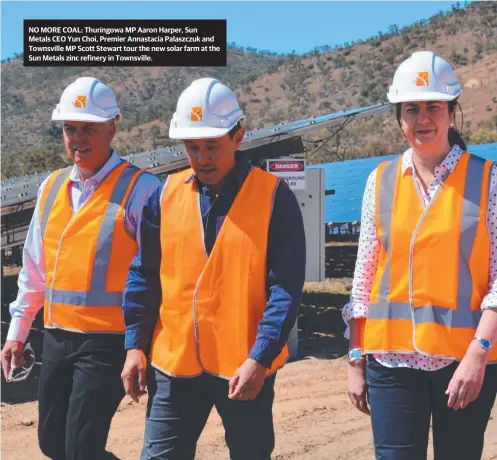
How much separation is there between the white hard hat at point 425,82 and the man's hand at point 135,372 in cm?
137

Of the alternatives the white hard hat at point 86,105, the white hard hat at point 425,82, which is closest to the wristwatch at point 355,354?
the white hard hat at point 425,82

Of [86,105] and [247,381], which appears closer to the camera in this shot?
[247,381]

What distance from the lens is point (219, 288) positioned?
3.01m

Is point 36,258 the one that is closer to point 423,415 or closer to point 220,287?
point 220,287

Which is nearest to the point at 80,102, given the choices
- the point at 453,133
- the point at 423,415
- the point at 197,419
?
the point at 197,419

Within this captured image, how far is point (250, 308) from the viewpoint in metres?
3.02

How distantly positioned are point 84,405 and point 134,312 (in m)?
0.64

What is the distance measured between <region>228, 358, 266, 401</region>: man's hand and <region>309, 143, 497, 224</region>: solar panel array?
9.93 m

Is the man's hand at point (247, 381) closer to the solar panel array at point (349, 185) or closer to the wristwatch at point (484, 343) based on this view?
the wristwatch at point (484, 343)

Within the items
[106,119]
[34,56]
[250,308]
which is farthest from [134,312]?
[34,56]

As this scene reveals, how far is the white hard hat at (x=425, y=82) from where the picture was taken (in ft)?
9.40

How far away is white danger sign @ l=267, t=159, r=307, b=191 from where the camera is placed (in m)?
8.66

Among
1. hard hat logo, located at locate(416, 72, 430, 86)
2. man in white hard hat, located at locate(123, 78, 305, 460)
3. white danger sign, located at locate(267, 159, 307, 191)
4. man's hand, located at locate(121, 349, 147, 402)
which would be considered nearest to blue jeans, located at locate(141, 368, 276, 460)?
man in white hard hat, located at locate(123, 78, 305, 460)

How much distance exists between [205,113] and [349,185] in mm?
11560
